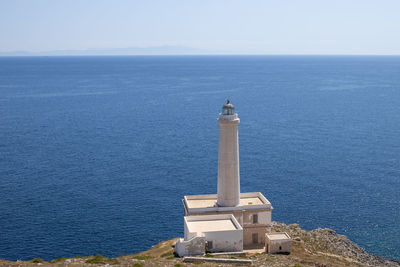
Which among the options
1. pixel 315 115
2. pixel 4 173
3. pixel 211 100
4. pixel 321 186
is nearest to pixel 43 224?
pixel 4 173

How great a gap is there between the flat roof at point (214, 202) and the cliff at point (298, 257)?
15.4ft

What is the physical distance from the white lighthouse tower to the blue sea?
15.7 meters

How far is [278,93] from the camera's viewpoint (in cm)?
18475

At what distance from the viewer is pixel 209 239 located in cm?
3678

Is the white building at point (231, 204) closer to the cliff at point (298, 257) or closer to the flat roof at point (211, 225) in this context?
the flat roof at point (211, 225)

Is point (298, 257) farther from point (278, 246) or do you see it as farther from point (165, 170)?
point (165, 170)

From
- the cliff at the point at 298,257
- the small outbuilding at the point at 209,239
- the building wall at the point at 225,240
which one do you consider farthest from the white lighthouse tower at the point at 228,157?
the cliff at the point at 298,257

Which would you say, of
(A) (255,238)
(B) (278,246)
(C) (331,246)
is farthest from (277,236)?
(C) (331,246)

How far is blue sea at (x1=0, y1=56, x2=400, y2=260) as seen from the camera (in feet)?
184

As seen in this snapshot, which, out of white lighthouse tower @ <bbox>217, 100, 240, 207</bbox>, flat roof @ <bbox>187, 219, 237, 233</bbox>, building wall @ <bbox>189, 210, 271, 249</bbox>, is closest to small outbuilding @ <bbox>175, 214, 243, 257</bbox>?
flat roof @ <bbox>187, 219, 237, 233</bbox>

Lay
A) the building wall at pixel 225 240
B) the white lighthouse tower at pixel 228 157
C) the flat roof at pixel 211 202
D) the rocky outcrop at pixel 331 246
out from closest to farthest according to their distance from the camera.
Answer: the building wall at pixel 225 240 < the white lighthouse tower at pixel 228 157 < the flat roof at pixel 211 202 < the rocky outcrop at pixel 331 246

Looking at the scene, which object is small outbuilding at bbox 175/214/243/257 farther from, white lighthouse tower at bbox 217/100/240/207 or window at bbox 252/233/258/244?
window at bbox 252/233/258/244

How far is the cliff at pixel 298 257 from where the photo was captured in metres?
31.6

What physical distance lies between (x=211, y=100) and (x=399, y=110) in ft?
208
